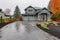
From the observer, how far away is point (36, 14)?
254ft

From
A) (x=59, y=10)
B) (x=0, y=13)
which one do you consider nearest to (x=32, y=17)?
(x=0, y=13)

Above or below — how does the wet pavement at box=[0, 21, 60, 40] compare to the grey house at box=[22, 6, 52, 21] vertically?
below

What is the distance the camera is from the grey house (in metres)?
74.9

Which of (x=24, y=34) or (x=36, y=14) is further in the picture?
(x=36, y=14)

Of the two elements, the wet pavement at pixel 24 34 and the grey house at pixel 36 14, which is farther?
the grey house at pixel 36 14

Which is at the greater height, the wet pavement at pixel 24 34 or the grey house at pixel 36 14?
the grey house at pixel 36 14

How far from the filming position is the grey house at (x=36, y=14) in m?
74.9

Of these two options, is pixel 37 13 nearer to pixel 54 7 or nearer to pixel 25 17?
pixel 25 17

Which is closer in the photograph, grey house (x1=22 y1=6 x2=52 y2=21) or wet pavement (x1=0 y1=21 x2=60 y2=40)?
wet pavement (x1=0 y1=21 x2=60 y2=40)

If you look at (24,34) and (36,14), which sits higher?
(36,14)

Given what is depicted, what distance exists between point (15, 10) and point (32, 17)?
4483 cm

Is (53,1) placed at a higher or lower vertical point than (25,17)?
higher

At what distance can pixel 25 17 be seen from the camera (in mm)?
78562

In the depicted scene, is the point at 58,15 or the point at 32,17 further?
the point at 32,17
